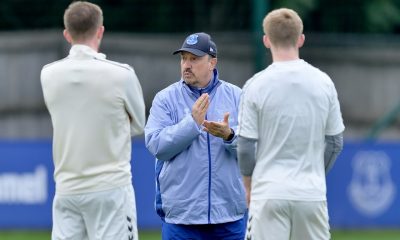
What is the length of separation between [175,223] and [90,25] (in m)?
1.49

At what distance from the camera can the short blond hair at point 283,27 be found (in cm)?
672

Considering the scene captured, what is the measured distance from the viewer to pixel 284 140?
676 centimetres

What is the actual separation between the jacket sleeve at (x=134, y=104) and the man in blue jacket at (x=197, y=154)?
Answer: 31 cm

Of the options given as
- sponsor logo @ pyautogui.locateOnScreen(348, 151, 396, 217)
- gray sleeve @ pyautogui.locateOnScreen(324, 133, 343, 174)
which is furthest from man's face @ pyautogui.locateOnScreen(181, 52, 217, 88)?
sponsor logo @ pyautogui.locateOnScreen(348, 151, 396, 217)

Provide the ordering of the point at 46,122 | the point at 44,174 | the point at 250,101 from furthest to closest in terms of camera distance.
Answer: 1. the point at 46,122
2. the point at 44,174
3. the point at 250,101

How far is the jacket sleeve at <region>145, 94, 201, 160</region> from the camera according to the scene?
291 inches

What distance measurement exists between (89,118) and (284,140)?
118 centimetres

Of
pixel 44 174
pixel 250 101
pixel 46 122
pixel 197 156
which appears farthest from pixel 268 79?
pixel 46 122

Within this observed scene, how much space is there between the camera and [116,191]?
7.01 m

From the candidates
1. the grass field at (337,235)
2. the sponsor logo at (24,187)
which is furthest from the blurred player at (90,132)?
the sponsor logo at (24,187)

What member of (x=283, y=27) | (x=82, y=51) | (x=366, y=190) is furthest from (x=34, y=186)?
(x=283, y=27)

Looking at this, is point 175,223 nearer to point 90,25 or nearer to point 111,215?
point 111,215

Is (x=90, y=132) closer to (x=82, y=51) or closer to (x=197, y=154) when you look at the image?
(x=82, y=51)

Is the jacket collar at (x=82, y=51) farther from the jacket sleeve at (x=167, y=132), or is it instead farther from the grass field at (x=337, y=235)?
the grass field at (x=337, y=235)
